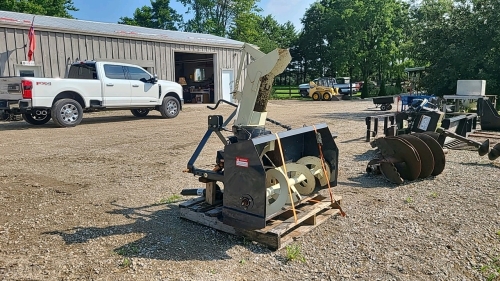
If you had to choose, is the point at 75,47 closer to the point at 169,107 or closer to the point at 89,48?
the point at 89,48

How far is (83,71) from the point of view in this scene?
42.4 ft

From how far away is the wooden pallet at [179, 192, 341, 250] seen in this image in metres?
3.72

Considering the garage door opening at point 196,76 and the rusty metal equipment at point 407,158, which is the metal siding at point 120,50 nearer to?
the garage door opening at point 196,76

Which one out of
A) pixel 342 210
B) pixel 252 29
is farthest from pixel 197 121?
pixel 252 29

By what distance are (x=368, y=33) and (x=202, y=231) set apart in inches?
1773

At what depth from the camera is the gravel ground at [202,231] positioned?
10.9 ft

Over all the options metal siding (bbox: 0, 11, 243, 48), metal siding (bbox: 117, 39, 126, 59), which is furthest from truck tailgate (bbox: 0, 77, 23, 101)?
metal siding (bbox: 117, 39, 126, 59)

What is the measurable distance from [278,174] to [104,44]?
15.5 metres

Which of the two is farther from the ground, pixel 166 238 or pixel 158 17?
pixel 158 17

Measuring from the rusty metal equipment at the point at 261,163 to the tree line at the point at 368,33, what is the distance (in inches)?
711

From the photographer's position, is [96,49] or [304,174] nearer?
[304,174]

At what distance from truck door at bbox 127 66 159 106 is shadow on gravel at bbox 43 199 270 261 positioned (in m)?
9.47

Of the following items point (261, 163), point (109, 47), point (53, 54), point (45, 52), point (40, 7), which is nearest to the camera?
point (261, 163)

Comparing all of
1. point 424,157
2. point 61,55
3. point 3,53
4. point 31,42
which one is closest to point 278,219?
point 424,157
